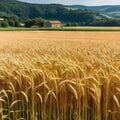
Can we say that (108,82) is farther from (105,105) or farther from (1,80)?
(1,80)

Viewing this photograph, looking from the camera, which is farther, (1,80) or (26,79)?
(1,80)

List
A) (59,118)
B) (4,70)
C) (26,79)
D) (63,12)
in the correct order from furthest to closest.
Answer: (63,12) < (4,70) < (26,79) < (59,118)

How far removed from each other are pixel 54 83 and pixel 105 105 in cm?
68

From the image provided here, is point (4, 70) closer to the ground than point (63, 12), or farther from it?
farther from it

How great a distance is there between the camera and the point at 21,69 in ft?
15.2

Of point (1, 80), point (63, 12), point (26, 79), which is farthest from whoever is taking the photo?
point (63, 12)

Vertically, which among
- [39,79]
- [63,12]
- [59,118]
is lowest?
[63,12]

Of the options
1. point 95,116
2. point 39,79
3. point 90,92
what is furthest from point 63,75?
point 95,116

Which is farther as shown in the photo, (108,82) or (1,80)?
(1,80)

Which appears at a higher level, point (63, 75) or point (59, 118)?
point (63, 75)

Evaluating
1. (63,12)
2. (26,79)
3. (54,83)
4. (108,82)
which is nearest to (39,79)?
(26,79)

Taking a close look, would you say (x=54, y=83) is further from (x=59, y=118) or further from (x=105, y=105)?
(x=105, y=105)

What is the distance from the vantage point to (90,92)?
149 inches

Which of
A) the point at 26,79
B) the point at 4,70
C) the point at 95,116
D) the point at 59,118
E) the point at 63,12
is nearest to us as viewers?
the point at 95,116
